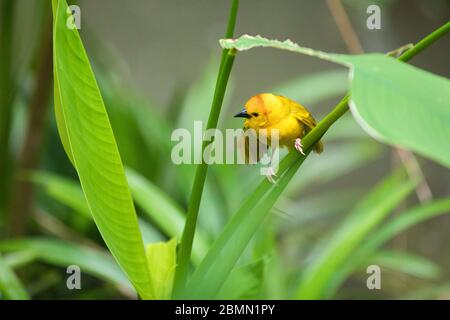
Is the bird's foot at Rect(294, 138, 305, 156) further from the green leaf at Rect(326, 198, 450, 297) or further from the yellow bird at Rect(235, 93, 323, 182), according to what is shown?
the green leaf at Rect(326, 198, 450, 297)

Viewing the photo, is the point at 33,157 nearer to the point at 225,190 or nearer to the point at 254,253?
the point at 225,190

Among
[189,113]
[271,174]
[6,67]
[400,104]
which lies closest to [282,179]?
[271,174]

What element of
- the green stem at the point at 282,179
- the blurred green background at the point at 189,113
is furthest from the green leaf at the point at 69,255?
the green stem at the point at 282,179

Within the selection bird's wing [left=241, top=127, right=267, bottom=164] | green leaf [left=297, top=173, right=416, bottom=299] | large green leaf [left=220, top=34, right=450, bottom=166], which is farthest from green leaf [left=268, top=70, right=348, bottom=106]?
large green leaf [left=220, top=34, right=450, bottom=166]

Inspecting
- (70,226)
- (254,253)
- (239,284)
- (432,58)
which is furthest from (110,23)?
(239,284)

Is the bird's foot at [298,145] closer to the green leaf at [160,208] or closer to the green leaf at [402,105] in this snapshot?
the green leaf at [402,105]
